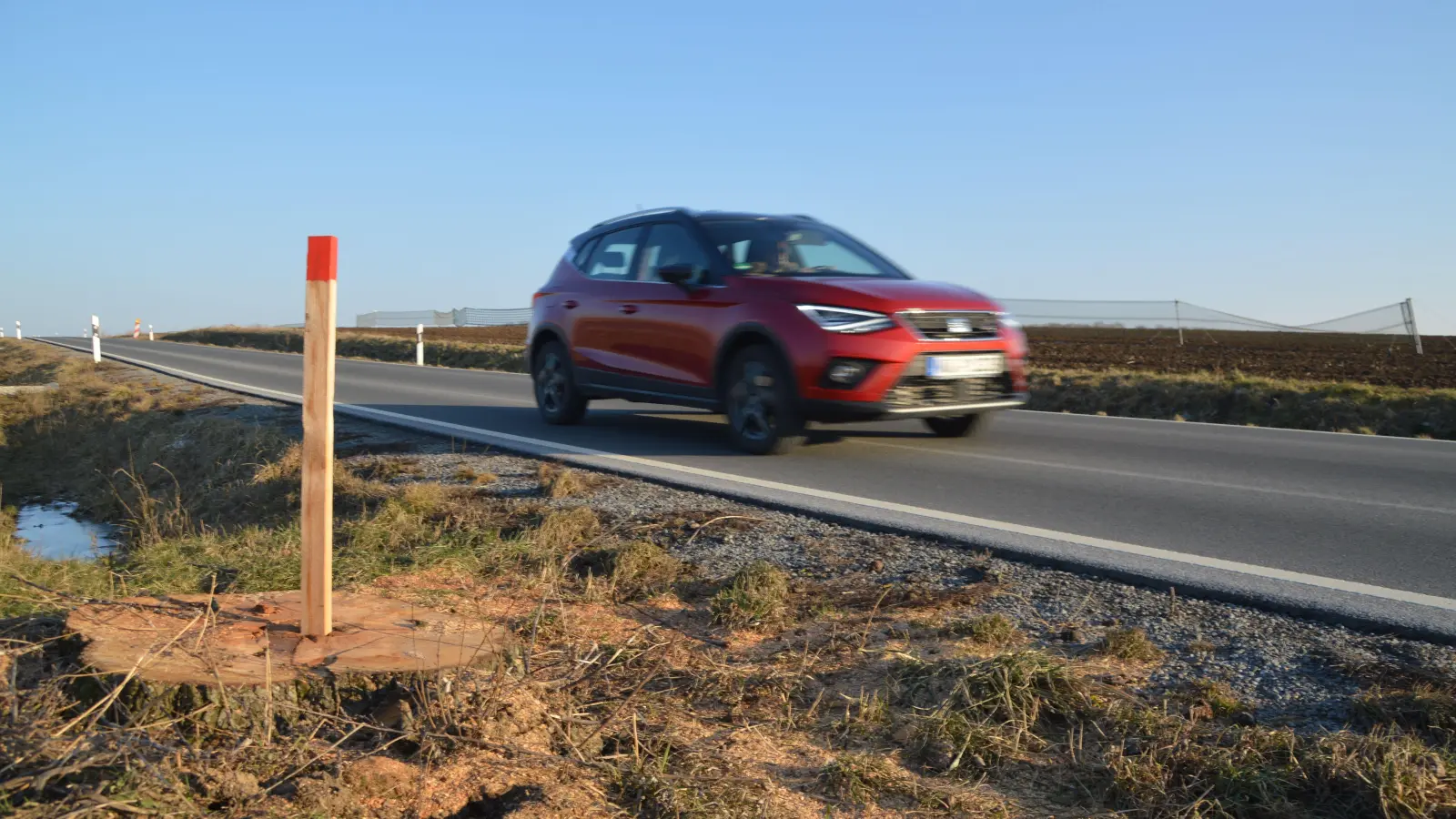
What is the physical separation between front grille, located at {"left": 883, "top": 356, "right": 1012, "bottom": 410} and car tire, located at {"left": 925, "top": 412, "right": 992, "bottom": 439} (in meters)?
1.02

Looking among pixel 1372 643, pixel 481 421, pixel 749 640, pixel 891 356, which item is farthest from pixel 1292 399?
pixel 749 640

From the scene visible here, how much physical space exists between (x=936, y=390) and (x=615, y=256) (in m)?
3.33

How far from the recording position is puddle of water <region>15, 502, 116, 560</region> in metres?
9.36

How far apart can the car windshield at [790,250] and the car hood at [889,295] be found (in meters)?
0.35

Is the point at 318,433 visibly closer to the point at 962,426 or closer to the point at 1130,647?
the point at 1130,647

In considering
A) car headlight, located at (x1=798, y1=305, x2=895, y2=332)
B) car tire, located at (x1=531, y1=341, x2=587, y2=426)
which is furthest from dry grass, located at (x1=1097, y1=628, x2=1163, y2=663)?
A: car tire, located at (x1=531, y1=341, x2=587, y2=426)

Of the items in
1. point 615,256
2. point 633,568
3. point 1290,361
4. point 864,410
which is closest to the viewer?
point 633,568

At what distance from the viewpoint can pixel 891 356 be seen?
26.2ft

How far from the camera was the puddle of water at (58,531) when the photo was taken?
9.36 m

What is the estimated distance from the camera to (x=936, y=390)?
27.1ft

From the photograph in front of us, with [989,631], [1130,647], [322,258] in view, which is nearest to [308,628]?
[322,258]

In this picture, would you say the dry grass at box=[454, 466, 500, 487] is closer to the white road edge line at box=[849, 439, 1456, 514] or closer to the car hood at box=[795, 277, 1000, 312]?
the car hood at box=[795, 277, 1000, 312]

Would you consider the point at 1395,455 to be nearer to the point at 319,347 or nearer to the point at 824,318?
the point at 824,318

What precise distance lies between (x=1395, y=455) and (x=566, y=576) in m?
7.42
